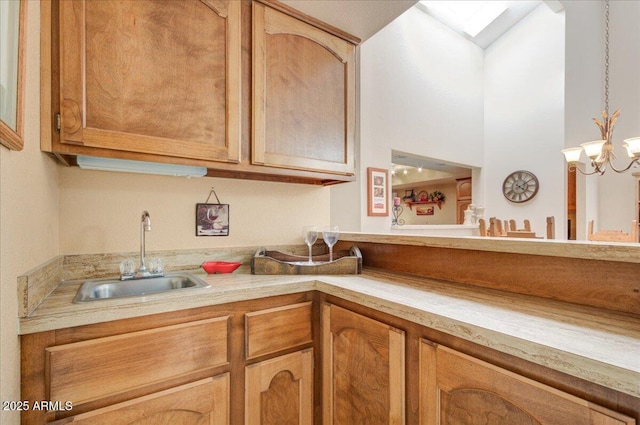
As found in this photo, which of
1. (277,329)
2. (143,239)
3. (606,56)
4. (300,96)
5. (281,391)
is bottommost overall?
(281,391)

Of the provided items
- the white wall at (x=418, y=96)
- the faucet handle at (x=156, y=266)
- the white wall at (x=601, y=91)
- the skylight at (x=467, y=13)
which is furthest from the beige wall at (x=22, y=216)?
the white wall at (x=601, y=91)

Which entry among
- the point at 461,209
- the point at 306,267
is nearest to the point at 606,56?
the point at 461,209

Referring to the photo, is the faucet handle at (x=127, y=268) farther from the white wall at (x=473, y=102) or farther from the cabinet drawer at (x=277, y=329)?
the white wall at (x=473, y=102)

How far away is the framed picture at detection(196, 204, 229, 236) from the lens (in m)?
1.63

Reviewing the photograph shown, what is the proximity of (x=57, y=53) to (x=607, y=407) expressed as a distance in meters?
1.83

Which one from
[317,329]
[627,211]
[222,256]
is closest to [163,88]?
[222,256]

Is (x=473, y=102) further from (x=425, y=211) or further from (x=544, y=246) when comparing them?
(x=544, y=246)

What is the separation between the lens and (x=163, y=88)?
1.27 m

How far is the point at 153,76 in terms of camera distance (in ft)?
4.10

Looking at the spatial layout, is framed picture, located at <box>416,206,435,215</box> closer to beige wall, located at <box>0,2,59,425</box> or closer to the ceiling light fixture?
the ceiling light fixture

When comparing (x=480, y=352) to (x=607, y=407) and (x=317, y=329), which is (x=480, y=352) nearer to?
(x=607, y=407)

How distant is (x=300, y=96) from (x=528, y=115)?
576 centimetres

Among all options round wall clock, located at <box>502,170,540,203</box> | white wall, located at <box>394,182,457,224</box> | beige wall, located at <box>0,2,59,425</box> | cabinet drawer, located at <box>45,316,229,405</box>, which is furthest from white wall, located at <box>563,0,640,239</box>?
beige wall, located at <box>0,2,59,425</box>

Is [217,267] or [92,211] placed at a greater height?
[92,211]
